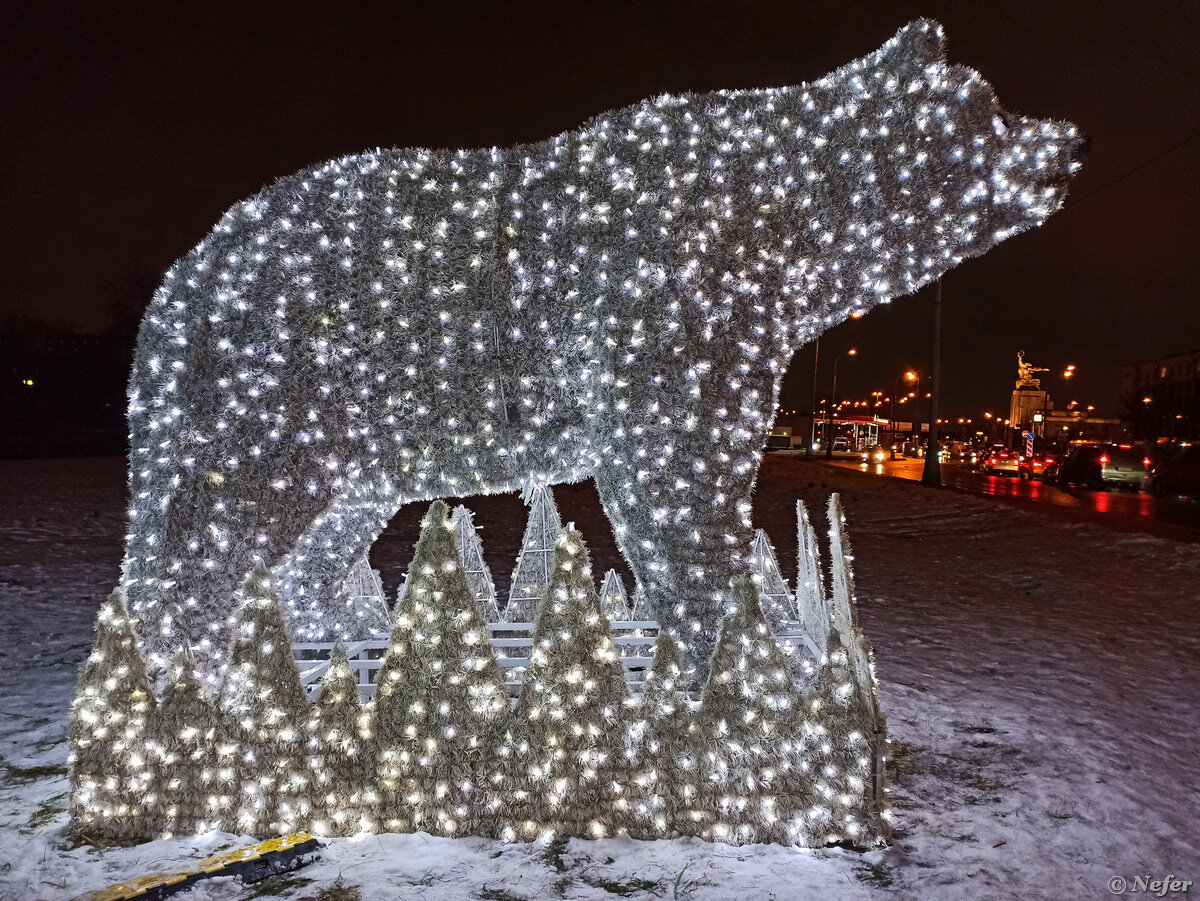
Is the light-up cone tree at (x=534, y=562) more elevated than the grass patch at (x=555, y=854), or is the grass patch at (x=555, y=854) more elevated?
the light-up cone tree at (x=534, y=562)

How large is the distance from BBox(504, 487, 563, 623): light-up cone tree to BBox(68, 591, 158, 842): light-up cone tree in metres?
2.28

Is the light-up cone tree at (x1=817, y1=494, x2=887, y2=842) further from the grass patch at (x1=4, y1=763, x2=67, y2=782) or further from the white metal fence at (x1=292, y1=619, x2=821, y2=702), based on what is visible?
the grass patch at (x1=4, y1=763, x2=67, y2=782)

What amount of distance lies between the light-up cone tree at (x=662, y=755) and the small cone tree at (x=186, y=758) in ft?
4.88

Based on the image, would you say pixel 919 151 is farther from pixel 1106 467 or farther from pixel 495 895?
pixel 1106 467

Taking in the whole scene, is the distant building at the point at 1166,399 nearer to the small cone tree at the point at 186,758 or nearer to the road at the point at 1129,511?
the road at the point at 1129,511

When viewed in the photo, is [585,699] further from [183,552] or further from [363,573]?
[363,573]

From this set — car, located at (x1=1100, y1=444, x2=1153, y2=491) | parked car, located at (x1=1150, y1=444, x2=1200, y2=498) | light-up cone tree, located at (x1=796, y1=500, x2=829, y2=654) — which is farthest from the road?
light-up cone tree, located at (x1=796, y1=500, x2=829, y2=654)

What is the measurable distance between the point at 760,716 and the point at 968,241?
2270mm

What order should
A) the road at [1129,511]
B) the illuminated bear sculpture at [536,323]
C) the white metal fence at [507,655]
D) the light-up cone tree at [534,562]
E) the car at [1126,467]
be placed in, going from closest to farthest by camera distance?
the illuminated bear sculpture at [536,323], the white metal fence at [507,655], the light-up cone tree at [534,562], the road at [1129,511], the car at [1126,467]

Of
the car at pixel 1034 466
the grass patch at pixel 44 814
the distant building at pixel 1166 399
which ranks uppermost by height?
the distant building at pixel 1166 399

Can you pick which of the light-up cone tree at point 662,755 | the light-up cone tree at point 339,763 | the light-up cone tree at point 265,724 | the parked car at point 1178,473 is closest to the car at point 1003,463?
the parked car at point 1178,473

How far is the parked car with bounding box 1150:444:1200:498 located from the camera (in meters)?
19.3

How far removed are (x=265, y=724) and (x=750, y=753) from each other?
1779mm

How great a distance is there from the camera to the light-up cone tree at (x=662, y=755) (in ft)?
9.23
